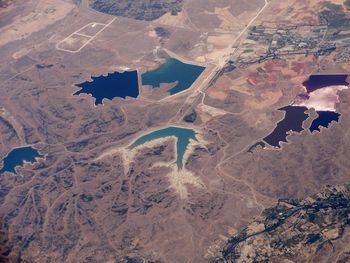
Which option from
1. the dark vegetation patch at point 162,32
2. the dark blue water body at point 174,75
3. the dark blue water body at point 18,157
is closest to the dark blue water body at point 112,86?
the dark blue water body at point 174,75

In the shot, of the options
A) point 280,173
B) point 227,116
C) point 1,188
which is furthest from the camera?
point 227,116

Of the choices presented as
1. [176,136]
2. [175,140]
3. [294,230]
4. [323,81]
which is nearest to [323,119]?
[323,81]

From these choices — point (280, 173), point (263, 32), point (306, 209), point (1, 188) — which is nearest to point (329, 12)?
point (263, 32)

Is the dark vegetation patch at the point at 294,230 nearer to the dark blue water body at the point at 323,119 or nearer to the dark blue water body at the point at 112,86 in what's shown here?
the dark blue water body at the point at 323,119

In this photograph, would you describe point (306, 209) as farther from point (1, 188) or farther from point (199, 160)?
point (1, 188)

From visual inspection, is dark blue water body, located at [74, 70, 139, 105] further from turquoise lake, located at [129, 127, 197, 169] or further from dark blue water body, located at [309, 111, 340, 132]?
dark blue water body, located at [309, 111, 340, 132]

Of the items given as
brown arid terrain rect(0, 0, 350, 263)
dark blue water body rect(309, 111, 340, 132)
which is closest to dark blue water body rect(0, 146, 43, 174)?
brown arid terrain rect(0, 0, 350, 263)

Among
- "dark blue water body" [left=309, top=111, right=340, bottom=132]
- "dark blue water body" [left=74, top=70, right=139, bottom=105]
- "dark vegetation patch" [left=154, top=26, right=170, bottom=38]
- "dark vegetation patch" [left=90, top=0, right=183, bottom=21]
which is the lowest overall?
"dark blue water body" [left=309, top=111, right=340, bottom=132]
